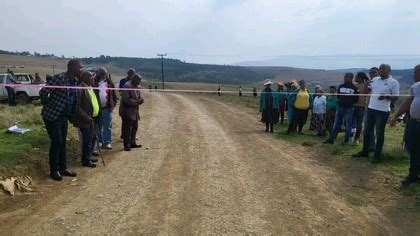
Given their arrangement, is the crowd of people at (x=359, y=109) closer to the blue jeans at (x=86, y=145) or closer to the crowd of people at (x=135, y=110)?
the crowd of people at (x=135, y=110)

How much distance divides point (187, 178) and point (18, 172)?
264 cm

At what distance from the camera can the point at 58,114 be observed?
7738 mm

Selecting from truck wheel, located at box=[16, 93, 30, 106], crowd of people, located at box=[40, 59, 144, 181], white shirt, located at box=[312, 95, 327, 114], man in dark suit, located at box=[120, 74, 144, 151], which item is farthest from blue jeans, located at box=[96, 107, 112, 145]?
truck wheel, located at box=[16, 93, 30, 106]

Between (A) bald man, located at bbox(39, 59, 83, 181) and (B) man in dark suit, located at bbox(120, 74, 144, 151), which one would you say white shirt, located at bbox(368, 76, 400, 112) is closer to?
(B) man in dark suit, located at bbox(120, 74, 144, 151)

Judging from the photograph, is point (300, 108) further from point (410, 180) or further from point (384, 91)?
point (410, 180)

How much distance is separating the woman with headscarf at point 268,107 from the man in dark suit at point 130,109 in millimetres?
5177

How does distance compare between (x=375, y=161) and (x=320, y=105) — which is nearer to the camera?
(x=375, y=161)

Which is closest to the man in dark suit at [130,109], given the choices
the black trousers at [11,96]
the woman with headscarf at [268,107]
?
the woman with headscarf at [268,107]

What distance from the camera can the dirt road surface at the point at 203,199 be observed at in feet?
18.9

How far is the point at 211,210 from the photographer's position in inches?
249

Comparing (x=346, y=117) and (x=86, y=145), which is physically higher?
(x=346, y=117)

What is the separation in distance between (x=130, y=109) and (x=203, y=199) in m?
4.34

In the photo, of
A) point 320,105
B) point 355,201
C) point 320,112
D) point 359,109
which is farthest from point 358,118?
point 355,201

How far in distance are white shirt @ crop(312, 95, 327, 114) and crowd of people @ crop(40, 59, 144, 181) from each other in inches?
236
